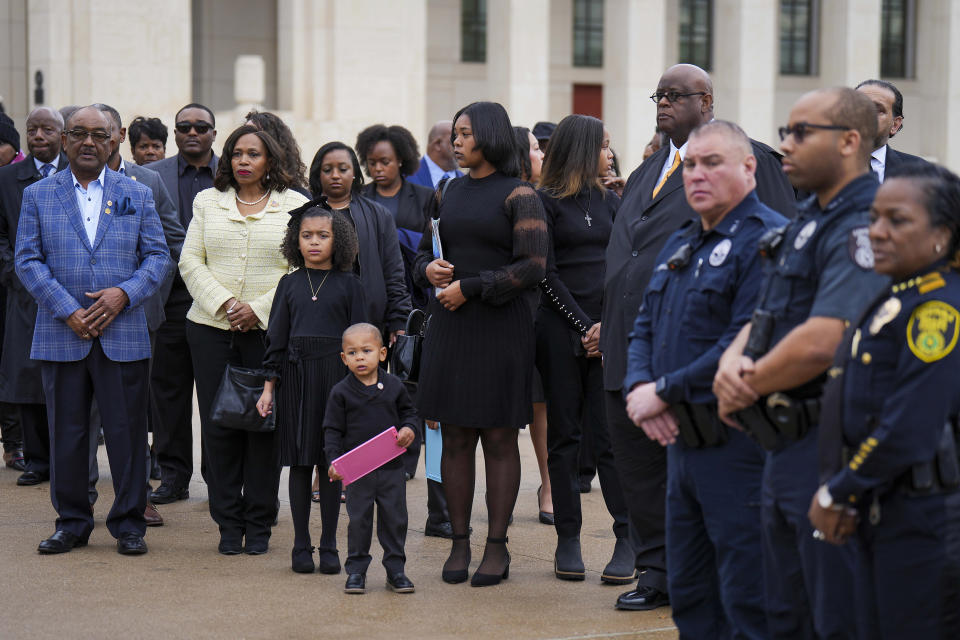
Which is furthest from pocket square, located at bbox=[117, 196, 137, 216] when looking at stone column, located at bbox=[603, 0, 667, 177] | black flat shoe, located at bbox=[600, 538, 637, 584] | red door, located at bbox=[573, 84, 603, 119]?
red door, located at bbox=[573, 84, 603, 119]

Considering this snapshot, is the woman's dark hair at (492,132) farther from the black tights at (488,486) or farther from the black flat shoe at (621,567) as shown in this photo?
the black flat shoe at (621,567)

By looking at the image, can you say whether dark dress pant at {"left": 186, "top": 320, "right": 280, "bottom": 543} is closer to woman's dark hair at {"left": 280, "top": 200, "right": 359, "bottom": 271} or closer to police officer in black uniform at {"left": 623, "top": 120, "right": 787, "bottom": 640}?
woman's dark hair at {"left": 280, "top": 200, "right": 359, "bottom": 271}

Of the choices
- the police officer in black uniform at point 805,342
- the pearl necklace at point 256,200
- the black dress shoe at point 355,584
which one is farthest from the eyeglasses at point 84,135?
the police officer in black uniform at point 805,342

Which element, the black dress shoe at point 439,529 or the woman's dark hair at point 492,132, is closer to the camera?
the woman's dark hair at point 492,132

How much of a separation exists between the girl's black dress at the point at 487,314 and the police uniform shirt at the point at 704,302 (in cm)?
167

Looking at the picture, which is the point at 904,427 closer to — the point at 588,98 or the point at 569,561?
the point at 569,561

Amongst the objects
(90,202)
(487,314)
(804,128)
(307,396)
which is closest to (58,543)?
(307,396)

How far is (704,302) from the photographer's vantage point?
4699 millimetres

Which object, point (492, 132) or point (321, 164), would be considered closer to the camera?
point (492, 132)

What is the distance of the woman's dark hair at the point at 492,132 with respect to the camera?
6.57 metres

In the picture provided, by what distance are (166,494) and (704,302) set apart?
4.86 metres

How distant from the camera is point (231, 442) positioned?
732 cm

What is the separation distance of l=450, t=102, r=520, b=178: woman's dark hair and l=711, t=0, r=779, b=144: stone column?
76.4 ft

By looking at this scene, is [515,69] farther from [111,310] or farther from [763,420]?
[763,420]
